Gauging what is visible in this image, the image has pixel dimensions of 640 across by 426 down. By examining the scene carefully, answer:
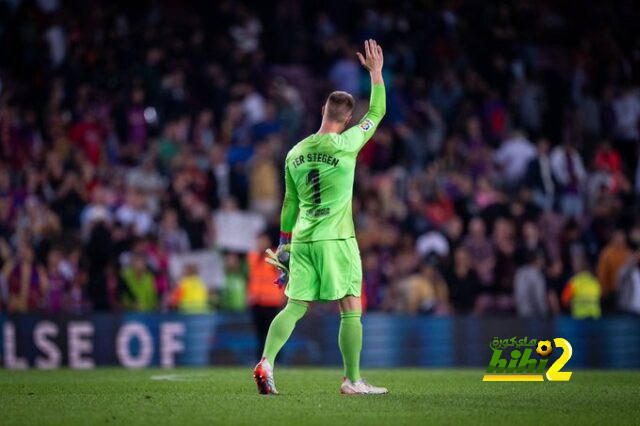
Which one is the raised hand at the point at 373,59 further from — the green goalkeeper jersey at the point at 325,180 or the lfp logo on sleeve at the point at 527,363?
the lfp logo on sleeve at the point at 527,363

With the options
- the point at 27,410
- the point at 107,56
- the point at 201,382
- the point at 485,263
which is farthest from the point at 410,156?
the point at 27,410

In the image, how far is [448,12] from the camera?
27.7 meters

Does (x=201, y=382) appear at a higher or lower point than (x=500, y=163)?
lower

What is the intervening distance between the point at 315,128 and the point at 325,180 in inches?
567

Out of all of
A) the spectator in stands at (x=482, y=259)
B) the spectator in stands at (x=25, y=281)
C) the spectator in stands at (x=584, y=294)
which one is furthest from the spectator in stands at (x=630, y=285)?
the spectator in stands at (x=25, y=281)

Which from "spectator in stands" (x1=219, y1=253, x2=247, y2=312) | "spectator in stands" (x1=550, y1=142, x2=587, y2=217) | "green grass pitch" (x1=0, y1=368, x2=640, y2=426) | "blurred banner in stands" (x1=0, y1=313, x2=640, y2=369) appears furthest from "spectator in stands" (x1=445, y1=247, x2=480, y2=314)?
"green grass pitch" (x1=0, y1=368, x2=640, y2=426)

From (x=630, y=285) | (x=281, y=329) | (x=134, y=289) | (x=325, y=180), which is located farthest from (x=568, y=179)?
(x=281, y=329)

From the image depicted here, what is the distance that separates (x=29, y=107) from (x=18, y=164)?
144 cm

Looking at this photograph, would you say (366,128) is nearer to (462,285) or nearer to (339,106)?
(339,106)

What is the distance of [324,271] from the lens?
1060 centimetres

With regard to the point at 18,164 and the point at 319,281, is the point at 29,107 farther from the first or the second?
the point at 319,281

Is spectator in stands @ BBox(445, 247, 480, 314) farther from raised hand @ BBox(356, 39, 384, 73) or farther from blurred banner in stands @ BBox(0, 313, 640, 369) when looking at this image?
raised hand @ BBox(356, 39, 384, 73)

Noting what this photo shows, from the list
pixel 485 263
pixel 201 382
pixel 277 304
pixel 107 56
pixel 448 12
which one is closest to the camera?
pixel 201 382

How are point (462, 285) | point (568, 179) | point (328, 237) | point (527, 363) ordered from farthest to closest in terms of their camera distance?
point (568, 179) < point (462, 285) < point (527, 363) < point (328, 237)
